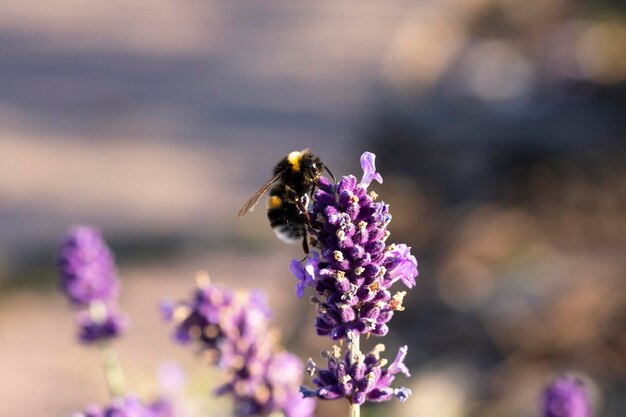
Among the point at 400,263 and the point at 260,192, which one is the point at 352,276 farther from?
the point at 260,192

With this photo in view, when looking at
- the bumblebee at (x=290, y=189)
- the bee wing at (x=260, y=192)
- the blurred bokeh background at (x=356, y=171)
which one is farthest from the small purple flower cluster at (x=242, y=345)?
the blurred bokeh background at (x=356, y=171)

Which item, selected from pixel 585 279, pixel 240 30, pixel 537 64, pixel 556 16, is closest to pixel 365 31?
pixel 240 30

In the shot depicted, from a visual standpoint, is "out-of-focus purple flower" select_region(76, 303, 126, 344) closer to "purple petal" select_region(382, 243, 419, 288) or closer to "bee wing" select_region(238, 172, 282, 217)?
"bee wing" select_region(238, 172, 282, 217)

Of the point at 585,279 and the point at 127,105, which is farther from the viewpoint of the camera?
the point at 127,105

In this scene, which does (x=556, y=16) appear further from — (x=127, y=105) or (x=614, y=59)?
(x=127, y=105)

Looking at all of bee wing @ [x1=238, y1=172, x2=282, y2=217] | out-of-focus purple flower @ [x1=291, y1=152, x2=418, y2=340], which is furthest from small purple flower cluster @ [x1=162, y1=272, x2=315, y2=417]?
out-of-focus purple flower @ [x1=291, y1=152, x2=418, y2=340]

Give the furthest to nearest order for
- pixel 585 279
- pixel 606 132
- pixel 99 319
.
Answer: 1. pixel 606 132
2. pixel 585 279
3. pixel 99 319

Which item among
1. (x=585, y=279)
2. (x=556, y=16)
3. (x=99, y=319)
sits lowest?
(x=99, y=319)
